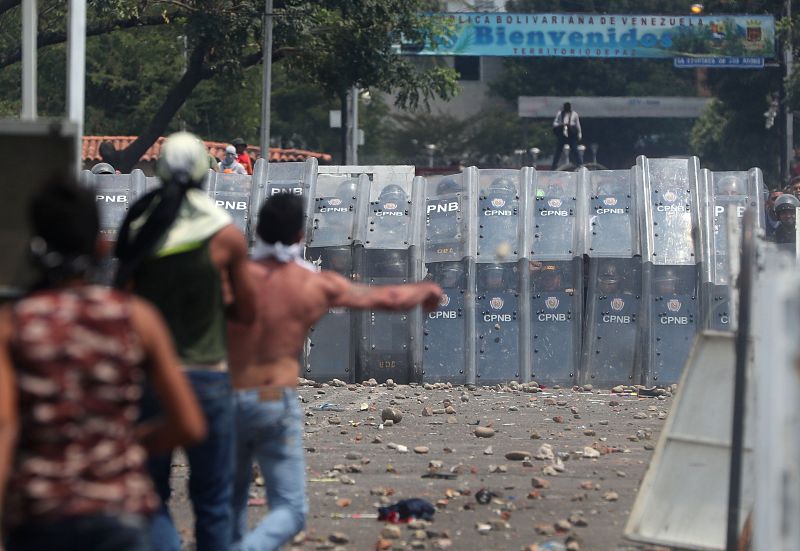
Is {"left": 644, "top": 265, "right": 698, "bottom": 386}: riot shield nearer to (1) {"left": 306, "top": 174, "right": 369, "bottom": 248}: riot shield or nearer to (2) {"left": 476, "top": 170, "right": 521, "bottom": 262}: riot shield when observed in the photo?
(2) {"left": 476, "top": 170, "right": 521, "bottom": 262}: riot shield

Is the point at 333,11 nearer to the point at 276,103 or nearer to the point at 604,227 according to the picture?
the point at 604,227

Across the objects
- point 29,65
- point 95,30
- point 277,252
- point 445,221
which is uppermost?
→ point 95,30

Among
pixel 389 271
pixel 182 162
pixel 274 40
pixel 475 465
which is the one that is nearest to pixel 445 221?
pixel 389 271

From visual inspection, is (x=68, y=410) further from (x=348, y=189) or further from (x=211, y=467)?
(x=348, y=189)

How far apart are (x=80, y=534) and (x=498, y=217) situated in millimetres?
11777

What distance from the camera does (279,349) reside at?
20.9 feet

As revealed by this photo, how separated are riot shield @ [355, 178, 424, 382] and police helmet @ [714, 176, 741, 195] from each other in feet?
9.25

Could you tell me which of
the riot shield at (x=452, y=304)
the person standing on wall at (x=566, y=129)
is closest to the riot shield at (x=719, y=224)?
the riot shield at (x=452, y=304)

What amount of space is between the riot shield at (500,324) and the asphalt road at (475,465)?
0.27m

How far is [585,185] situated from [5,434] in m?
12.2

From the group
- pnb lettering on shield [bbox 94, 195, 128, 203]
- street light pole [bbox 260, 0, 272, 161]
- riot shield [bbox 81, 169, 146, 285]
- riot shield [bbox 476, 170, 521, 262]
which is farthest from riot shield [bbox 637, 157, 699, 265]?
street light pole [bbox 260, 0, 272, 161]

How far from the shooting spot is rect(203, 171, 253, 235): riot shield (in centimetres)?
1602

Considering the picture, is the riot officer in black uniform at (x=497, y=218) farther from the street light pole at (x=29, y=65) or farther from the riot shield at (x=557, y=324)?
the street light pole at (x=29, y=65)

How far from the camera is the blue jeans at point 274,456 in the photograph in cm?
628
